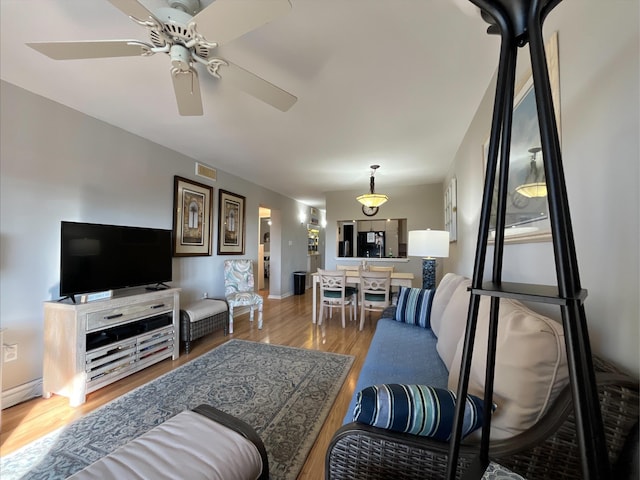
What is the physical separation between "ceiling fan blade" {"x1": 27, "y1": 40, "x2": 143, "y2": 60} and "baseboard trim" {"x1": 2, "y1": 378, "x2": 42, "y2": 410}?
2.41 meters

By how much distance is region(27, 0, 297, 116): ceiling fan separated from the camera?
1089 mm

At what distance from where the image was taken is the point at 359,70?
181 cm

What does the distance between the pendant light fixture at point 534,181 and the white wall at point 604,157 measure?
4.6 inches

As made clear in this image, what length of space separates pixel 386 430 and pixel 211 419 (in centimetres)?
80

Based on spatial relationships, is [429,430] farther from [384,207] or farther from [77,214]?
[384,207]

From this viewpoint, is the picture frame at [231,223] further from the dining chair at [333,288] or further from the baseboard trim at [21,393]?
the baseboard trim at [21,393]

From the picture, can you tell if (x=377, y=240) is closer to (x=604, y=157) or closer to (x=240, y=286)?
(x=240, y=286)

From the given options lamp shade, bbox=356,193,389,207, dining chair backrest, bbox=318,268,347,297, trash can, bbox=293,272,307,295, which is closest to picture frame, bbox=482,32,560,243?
dining chair backrest, bbox=318,268,347,297

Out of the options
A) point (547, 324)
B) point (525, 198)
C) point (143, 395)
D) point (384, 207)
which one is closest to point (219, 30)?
point (525, 198)

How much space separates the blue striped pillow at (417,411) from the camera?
2.74ft

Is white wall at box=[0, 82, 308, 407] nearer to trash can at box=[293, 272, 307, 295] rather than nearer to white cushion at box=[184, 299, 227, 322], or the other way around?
white cushion at box=[184, 299, 227, 322]

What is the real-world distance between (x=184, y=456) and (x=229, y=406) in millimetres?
1117

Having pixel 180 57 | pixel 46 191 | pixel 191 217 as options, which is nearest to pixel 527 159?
pixel 180 57

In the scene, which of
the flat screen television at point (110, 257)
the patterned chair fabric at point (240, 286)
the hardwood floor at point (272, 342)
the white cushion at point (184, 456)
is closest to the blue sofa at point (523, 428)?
the white cushion at point (184, 456)
